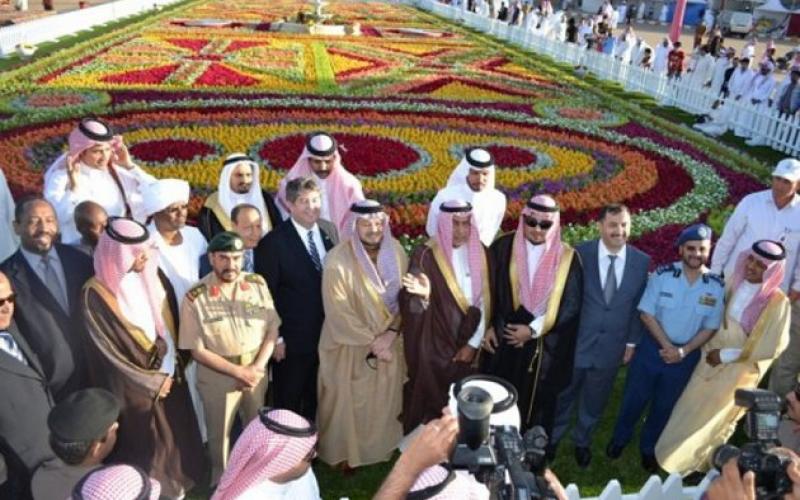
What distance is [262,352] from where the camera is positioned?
3.95 m

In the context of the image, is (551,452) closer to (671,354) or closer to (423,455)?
(671,354)

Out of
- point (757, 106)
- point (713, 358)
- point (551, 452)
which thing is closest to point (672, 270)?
point (713, 358)

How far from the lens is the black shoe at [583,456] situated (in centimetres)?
469

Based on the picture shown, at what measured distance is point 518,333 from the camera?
14.0 feet

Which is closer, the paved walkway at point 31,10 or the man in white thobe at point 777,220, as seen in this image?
the man in white thobe at point 777,220

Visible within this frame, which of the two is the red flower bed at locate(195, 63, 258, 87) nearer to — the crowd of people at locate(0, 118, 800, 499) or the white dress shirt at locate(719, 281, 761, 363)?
the crowd of people at locate(0, 118, 800, 499)

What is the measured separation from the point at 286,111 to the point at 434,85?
16.4 feet

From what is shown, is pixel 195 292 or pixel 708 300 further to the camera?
pixel 708 300

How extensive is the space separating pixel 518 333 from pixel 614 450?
129cm

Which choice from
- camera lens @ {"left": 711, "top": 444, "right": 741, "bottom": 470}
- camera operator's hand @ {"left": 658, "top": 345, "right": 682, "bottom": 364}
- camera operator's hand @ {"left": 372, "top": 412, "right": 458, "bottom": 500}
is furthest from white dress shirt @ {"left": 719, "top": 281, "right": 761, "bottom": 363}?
camera operator's hand @ {"left": 372, "top": 412, "right": 458, "bottom": 500}

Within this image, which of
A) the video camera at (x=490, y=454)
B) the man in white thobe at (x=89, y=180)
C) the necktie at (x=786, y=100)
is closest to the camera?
the video camera at (x=490, y=454)

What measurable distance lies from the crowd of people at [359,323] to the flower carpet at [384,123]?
3.03 metres

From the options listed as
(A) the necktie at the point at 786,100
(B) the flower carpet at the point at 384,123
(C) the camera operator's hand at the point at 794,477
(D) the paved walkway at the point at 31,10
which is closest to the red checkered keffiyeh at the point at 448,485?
(C) the camera operator's hand at the point at 794,477

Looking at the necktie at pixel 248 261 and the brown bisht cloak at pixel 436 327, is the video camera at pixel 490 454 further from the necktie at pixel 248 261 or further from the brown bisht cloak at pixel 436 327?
the necktie at pixel 248 261
